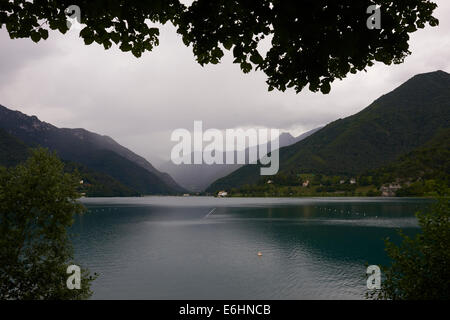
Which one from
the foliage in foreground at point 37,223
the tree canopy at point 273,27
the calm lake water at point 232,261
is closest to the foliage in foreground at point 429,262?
the tree canopy at point 273,27

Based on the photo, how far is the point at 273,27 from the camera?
730 centimetres

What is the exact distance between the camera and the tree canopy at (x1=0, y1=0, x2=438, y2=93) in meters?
7.01

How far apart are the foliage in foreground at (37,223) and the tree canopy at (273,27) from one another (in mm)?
22117

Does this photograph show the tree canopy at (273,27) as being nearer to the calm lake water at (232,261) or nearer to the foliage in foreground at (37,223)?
the foliage in foreground at (37,223)

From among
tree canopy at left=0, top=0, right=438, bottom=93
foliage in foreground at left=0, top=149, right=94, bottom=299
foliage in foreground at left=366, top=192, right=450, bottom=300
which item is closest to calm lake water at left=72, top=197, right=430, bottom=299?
foliage in foreground at left=0, top=149, right=94, bottom=299

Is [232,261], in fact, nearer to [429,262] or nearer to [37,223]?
[37,223]

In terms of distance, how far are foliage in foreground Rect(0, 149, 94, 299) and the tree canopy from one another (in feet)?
72.6

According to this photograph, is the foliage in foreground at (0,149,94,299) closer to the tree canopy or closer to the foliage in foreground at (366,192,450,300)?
the tree canopy

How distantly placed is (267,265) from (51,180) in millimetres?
43190

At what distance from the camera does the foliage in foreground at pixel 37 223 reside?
25938 millimetres

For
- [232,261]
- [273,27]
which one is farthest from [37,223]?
[232,261]
